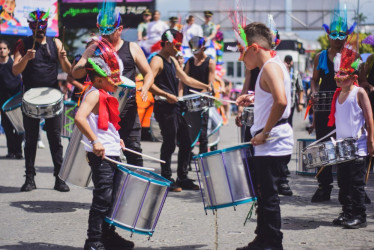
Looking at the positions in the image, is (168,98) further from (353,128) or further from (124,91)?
(353,128)

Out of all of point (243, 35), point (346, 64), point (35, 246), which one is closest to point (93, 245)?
point (35, 246)

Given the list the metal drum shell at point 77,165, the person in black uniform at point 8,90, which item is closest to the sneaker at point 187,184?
the metal drum shell at point 77,165

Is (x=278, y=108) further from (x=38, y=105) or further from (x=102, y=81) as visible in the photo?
(x=38, y=105)

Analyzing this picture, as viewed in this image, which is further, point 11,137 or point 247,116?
point 11,137

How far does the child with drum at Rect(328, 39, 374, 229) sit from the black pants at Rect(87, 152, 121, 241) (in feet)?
7.47

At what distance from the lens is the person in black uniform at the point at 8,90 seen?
11602mm

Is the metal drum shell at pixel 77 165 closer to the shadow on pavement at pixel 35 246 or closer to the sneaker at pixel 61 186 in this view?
the shadow on pavement at pixel 35 246

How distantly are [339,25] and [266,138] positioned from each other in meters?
2.72

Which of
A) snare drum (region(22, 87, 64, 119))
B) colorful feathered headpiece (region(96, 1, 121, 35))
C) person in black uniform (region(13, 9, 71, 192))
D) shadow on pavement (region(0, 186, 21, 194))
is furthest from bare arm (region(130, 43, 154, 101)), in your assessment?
shadow on pavement (region(0, 186, 21, 194))

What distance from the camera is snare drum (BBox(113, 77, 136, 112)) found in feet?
19.2

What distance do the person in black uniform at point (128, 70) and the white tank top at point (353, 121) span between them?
6.16 feet

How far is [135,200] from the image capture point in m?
4.82

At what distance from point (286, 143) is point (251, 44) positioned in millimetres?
775

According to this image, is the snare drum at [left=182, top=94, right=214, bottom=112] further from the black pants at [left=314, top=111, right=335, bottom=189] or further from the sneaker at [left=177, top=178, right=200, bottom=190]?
the black pants at [left=314, top=111, right=335, bottom=189]
